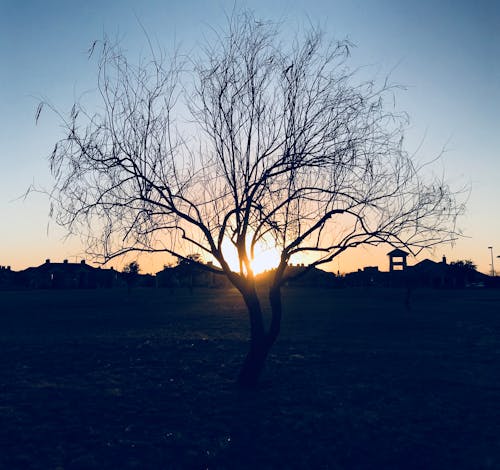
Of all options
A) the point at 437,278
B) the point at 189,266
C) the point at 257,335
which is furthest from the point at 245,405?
the point at 437,278

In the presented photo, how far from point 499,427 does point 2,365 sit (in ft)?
41.3

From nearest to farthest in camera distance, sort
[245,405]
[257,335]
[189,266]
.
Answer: [245,405] < [257,335] < [189,266]

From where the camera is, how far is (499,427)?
7.85 metres

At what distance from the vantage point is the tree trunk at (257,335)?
10258 millimetres

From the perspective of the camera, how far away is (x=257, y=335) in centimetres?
1034

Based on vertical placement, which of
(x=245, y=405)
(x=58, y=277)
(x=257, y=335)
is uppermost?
(x=58, y=277)

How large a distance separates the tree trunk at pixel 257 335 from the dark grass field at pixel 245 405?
40 cm

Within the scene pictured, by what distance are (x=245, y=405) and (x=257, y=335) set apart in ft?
5.59

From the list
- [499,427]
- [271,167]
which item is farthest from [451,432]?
[271,167]

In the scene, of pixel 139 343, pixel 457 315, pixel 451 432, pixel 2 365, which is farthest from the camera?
pixel 457 315

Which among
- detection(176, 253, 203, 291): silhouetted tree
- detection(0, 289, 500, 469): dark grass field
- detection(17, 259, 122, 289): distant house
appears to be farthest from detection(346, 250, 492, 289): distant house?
detection(0, 289, 500, 469): dark grass field

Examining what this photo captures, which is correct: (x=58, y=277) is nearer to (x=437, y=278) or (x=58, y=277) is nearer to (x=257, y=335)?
(x=437, y=278)

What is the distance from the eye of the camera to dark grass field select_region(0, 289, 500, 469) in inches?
257

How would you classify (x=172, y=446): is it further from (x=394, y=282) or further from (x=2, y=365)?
(x=394, y=282)
